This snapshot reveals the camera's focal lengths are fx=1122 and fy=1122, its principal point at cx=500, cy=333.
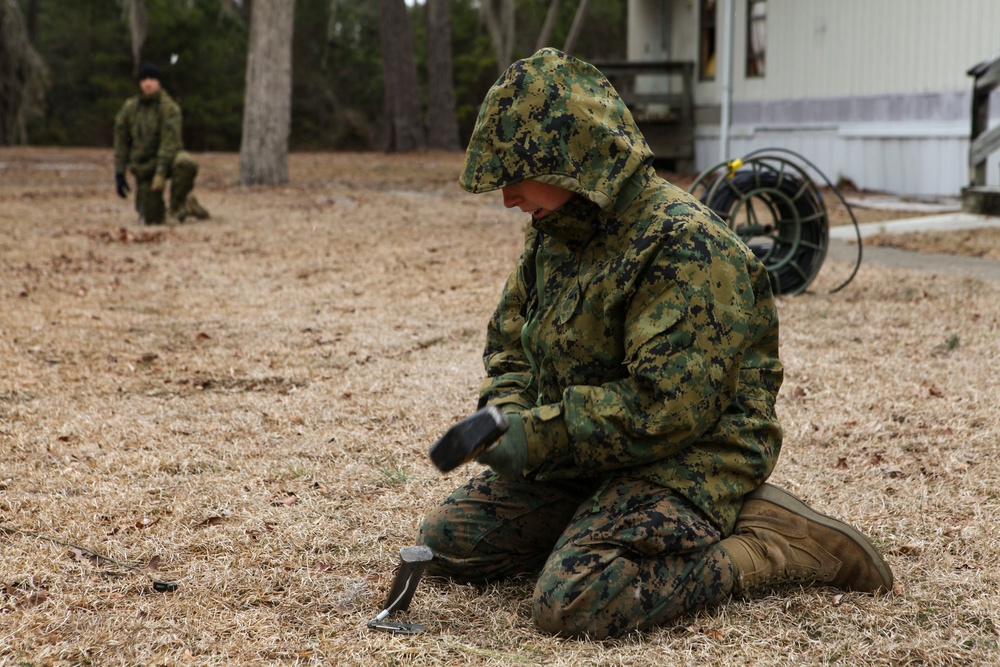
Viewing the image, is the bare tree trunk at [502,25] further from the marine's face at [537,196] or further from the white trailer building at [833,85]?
the marine's face at [537,196]

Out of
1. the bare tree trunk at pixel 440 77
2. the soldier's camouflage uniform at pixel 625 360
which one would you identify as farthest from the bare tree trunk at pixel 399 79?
the soldier's camouflage uniform at pixel 625 360

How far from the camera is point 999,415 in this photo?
4.84m

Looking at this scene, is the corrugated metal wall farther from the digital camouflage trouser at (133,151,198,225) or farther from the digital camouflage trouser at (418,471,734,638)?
the digital camouflage trouser at (418,471,734,638)

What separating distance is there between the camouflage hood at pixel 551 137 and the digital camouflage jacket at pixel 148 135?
35.2ft

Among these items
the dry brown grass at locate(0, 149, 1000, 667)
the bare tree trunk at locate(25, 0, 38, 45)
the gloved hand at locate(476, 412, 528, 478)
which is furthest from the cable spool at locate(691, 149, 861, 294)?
the bare tree trunk at locate(25, 0, 38, 45)

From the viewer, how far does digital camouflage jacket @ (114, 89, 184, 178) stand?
1286cm

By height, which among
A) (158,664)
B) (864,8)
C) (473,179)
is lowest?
(158,664)

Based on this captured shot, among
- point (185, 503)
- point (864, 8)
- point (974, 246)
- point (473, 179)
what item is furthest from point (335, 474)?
point (864, 8)

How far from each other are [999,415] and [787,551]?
218cm

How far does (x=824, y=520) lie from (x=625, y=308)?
2.86 feet

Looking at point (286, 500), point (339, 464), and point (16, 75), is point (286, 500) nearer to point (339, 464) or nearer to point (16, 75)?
point (339, 464)

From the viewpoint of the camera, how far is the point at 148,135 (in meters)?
13.0

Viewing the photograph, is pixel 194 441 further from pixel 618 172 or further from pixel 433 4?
pixel 433 4

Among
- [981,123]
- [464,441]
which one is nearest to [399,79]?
[981,123]
